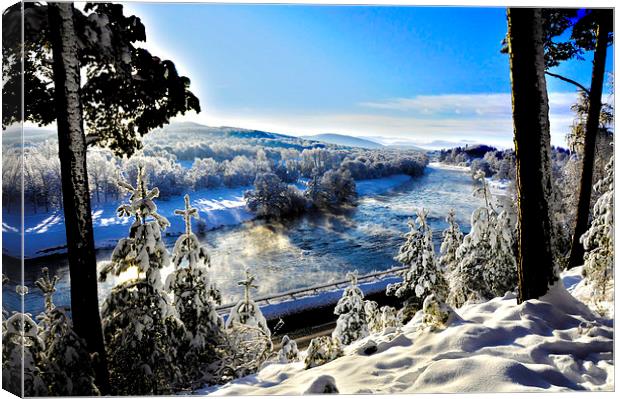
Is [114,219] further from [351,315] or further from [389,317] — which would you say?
[389,317]

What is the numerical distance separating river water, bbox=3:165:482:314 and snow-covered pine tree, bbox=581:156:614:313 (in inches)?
41.1

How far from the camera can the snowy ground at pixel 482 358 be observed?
3855mm

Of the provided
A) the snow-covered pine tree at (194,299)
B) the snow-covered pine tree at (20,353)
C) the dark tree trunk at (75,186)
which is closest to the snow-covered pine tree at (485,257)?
the snow-covered pine tree at (194,299)

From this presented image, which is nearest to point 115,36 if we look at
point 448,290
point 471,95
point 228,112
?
point 228,112

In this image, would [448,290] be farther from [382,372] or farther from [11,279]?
[11,279]

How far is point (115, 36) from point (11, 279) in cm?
203

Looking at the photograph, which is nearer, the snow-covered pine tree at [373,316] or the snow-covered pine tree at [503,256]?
the snow-covered pine tree at [373,316]

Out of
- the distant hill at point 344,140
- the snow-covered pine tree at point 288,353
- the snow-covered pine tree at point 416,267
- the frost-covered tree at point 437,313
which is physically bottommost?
the snow-covered pine tree at point 288,353

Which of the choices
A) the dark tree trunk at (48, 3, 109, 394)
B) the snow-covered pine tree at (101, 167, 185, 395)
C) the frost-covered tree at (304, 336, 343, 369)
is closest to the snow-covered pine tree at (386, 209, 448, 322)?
the frost-covered tree at (304, 336, 343, 369)

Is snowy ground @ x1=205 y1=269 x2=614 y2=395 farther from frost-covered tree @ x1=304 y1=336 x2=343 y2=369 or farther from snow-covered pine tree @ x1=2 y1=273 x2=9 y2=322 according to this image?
snow-covered pine tree @ x1=2 y1=273 x2=9 y2=322

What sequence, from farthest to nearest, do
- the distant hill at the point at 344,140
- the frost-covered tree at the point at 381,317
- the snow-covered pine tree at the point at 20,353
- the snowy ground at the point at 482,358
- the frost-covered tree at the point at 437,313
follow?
the frost-covered tree at the point at 381,317
the distant hill at the point at 344,140
the frost-covered tree at the point at 437,313
the snow-covered pine tree at the point at 20,353
the snowy ground at the point at 482,358

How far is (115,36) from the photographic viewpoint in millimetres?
4250

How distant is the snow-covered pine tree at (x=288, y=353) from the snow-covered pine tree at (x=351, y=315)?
36cm

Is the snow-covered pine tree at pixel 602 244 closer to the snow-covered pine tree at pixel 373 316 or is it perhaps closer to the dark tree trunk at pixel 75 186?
the snow-covered pine tree at pixel 373 316
